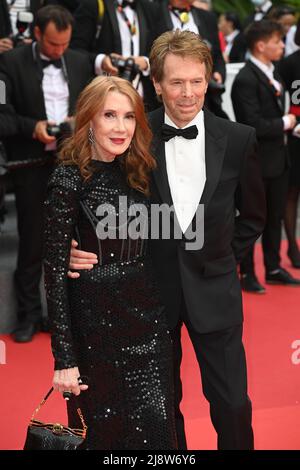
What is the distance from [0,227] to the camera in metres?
6.65

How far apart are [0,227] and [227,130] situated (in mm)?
3616

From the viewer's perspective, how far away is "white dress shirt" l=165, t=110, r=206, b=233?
10.7 ft

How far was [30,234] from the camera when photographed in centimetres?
552

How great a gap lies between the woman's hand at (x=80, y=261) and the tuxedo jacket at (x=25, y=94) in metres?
2.37

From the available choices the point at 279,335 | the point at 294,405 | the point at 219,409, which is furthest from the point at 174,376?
the point at 279,335

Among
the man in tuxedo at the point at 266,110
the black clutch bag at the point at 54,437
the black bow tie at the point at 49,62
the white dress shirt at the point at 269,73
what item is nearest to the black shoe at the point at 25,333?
the black bow tie at the point at 49,62

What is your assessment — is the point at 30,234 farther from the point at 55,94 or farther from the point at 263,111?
the point at 263,111

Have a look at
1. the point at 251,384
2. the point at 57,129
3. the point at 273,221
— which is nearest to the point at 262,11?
the point at 273,221

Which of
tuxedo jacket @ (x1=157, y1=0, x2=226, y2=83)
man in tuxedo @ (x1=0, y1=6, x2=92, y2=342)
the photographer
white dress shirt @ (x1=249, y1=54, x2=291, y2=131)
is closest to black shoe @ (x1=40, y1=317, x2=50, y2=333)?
man in tuxedo @ (x1=0, y1=6, x2=92, y2=342)

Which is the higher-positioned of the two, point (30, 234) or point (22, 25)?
point (22, 25)

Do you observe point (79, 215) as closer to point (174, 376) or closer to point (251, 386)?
point (174, 376)

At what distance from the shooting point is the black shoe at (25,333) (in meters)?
5.48

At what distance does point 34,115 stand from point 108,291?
2575 millimetres

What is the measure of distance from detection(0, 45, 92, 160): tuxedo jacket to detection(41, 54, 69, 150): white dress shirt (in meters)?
0.04
